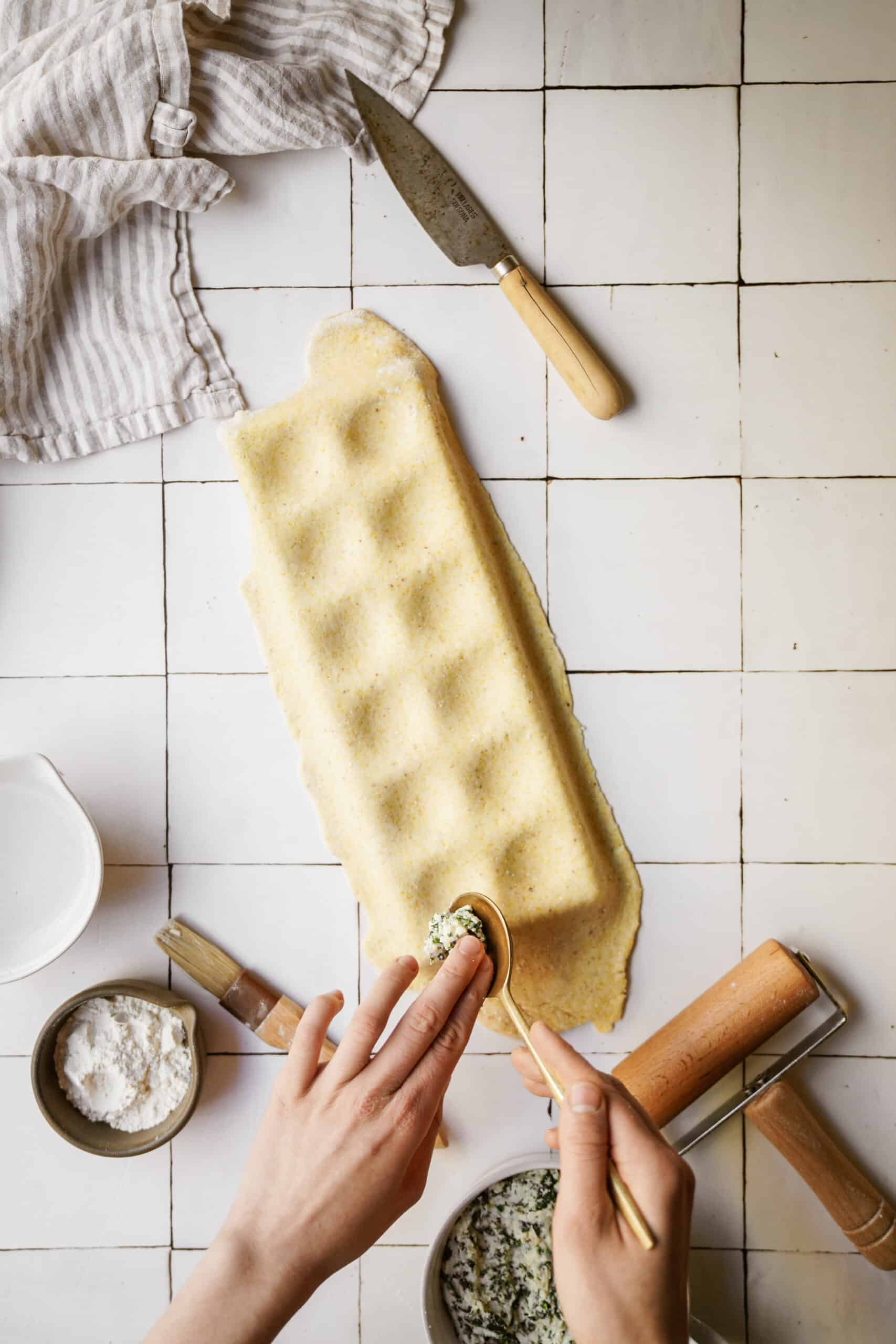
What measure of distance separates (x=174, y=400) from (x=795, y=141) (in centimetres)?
74

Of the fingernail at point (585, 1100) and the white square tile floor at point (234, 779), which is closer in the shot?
the fingernail at point (585, 1100)

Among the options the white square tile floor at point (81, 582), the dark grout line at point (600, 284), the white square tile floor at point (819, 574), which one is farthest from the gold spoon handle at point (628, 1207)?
the dark grout line at point (600, 284)

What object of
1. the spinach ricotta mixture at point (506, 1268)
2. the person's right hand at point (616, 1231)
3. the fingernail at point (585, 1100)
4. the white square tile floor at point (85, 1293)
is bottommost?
the white square tile floor at point (85, 1293)

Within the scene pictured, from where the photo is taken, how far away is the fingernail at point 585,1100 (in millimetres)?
720

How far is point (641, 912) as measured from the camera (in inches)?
40.6

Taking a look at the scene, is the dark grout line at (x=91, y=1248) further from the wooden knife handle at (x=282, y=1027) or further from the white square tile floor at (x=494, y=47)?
the white square tile floor at (x=494, y=47)

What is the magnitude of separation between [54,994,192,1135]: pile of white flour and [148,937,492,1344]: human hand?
0.84 feet

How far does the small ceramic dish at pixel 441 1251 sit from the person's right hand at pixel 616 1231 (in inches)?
9.3

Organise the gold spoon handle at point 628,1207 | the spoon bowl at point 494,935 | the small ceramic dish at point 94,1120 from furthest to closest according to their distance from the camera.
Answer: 1. the small ceramic dish at point 94,1120
2. the spoon bowl at point 494,935
3. the gold spoon handle at point 628,1207

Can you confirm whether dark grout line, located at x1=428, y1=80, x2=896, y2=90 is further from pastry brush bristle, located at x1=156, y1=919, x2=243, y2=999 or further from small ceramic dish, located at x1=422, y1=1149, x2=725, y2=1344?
small ceramic dish, located at x1=422, y1=1149, x2=725, y2=1344

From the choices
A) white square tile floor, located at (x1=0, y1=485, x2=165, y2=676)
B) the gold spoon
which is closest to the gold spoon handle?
the gold spoon

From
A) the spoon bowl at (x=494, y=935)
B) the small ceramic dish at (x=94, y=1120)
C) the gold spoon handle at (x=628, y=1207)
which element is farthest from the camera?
the small ceramic dish at (x=94, y=1120)

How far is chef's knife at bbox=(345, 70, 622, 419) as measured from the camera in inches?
38.5

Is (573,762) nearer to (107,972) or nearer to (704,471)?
→ (704,471)
